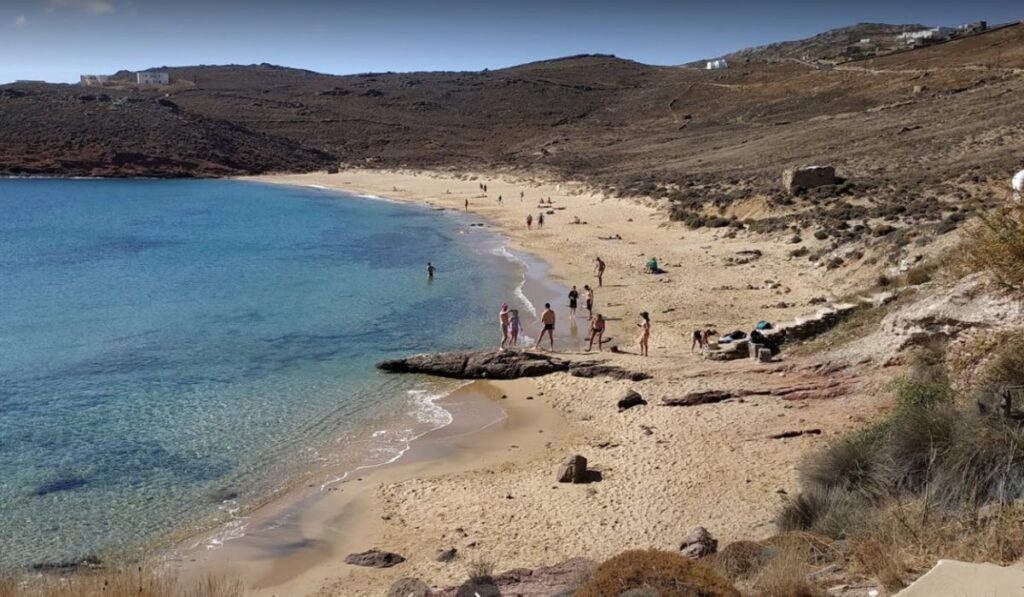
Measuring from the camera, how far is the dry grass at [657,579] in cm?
578

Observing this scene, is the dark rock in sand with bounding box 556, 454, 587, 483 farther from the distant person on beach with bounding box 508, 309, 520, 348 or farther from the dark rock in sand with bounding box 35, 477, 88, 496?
the distant person on beach with bounding box 508, 309, 520, 348

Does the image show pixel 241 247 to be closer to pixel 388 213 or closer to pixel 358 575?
pixel 388 213

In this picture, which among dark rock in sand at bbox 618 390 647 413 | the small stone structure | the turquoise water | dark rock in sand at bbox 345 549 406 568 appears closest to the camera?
dark rock in sand at bbox 345 549 406 568

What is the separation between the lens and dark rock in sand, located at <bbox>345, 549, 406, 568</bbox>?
10.5 metres

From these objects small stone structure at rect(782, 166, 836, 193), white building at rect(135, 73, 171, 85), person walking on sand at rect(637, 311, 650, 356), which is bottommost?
person walking on sand at rect(637, 311, 650, 356)

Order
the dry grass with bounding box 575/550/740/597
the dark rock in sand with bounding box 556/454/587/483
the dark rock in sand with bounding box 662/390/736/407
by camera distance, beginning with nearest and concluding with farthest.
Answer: the dry grass with bounding box 575/550/740/597, the dark rock in sand with bounding box 556/454/587/483, the dark rock in sand with bounding box 662/390/736/407

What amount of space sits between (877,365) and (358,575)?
906cm

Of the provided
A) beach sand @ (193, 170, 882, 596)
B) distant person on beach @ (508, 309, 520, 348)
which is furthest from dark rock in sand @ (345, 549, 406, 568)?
distant person on beach @ (508, 309, 520, 348)

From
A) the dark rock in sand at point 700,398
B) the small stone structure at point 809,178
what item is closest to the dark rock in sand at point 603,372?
the dark rock in sand at point 700,398

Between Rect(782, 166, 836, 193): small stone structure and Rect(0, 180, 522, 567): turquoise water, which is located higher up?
Rect(782, 166, 836, 193): small stone structure

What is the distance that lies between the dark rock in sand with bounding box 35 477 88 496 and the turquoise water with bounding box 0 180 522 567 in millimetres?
38

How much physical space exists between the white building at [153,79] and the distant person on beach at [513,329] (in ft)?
417

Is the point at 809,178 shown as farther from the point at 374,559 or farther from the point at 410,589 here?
the point at 410,589

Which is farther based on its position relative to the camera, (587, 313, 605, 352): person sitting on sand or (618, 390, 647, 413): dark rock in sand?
(587, 313, 605, 352): person sitting on sand
